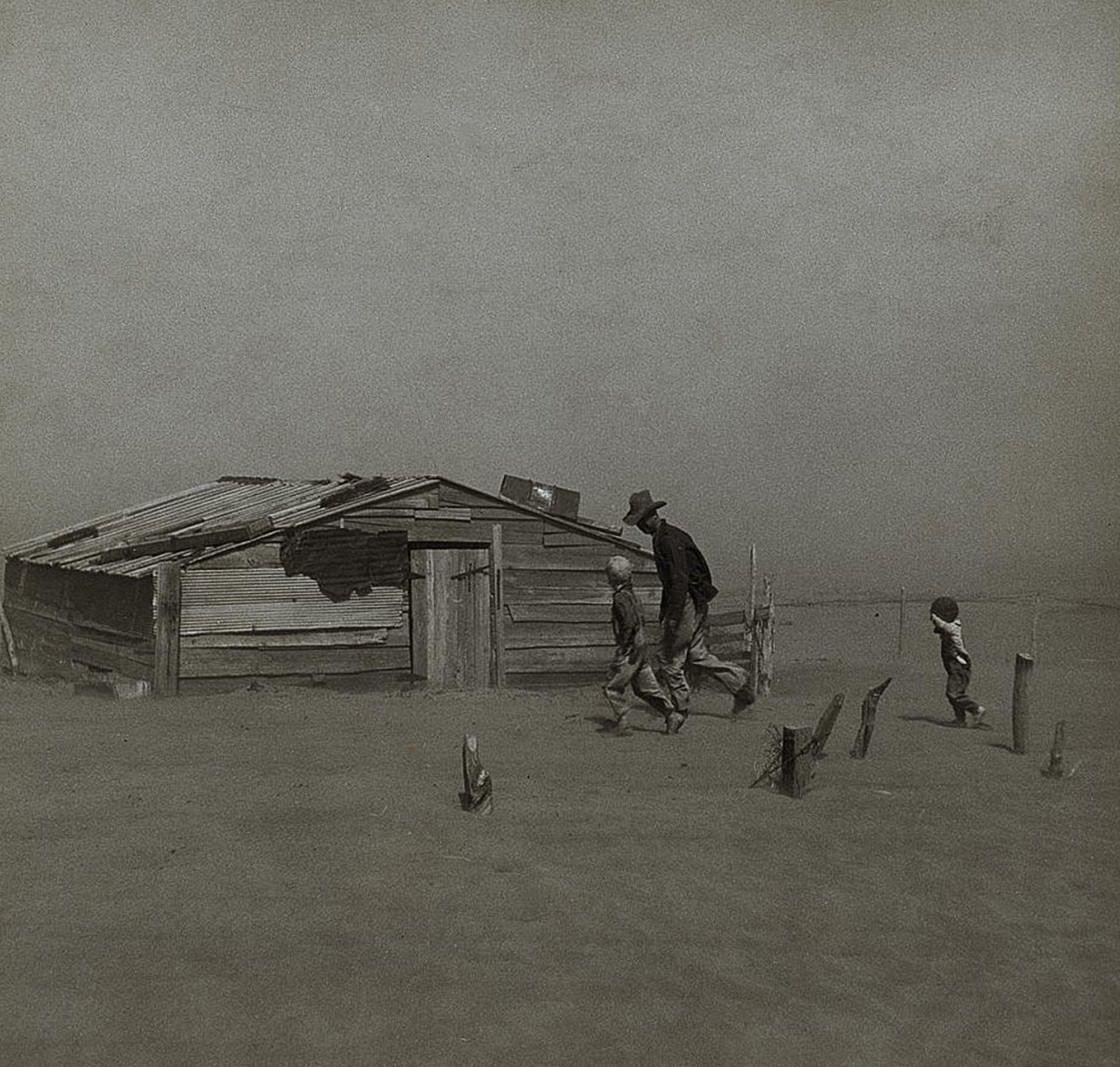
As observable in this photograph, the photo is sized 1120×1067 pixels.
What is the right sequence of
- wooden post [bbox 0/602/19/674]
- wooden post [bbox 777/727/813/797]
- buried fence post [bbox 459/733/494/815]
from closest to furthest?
buried fence post [bbox 459/733/494/815] → wooden post [bbox 777/727/813/797] → wooden post [bbox 0/602/19/674]

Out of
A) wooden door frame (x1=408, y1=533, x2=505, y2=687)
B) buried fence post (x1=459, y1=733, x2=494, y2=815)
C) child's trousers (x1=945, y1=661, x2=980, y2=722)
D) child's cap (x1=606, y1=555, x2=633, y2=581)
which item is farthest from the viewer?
wooden door frame (x1=408, y1=533, x2=505, y2=687)

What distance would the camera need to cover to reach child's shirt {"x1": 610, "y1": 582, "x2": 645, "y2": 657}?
32.2ft

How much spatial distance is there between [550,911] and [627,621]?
5192 millimetres

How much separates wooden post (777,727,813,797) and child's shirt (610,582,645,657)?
9.56 ft

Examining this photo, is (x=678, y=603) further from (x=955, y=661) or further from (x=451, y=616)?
(x=451, y=616)

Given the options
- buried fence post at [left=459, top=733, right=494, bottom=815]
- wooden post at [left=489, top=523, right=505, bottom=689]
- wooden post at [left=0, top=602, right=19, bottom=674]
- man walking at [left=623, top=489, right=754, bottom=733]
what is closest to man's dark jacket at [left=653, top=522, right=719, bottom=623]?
man walking at [left=623, top=489, right=754, bottom=733]

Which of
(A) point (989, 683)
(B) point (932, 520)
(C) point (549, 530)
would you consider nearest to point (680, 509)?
(B) point (932, 520)

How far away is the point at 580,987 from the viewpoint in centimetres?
404

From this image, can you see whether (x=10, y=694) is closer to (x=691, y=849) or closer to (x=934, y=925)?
(x=691, y=849)

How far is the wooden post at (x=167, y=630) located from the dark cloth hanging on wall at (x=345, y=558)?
1349mm

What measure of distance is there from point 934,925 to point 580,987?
181 cm

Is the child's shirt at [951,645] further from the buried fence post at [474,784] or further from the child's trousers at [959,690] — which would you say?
the buried fence post at [474,784]

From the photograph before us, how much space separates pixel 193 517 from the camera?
53.6 ft

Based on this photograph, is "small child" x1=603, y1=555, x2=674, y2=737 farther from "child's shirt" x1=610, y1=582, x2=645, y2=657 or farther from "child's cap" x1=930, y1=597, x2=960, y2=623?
"child's cap" x1=930, y1=597, x2=960, y2=623
